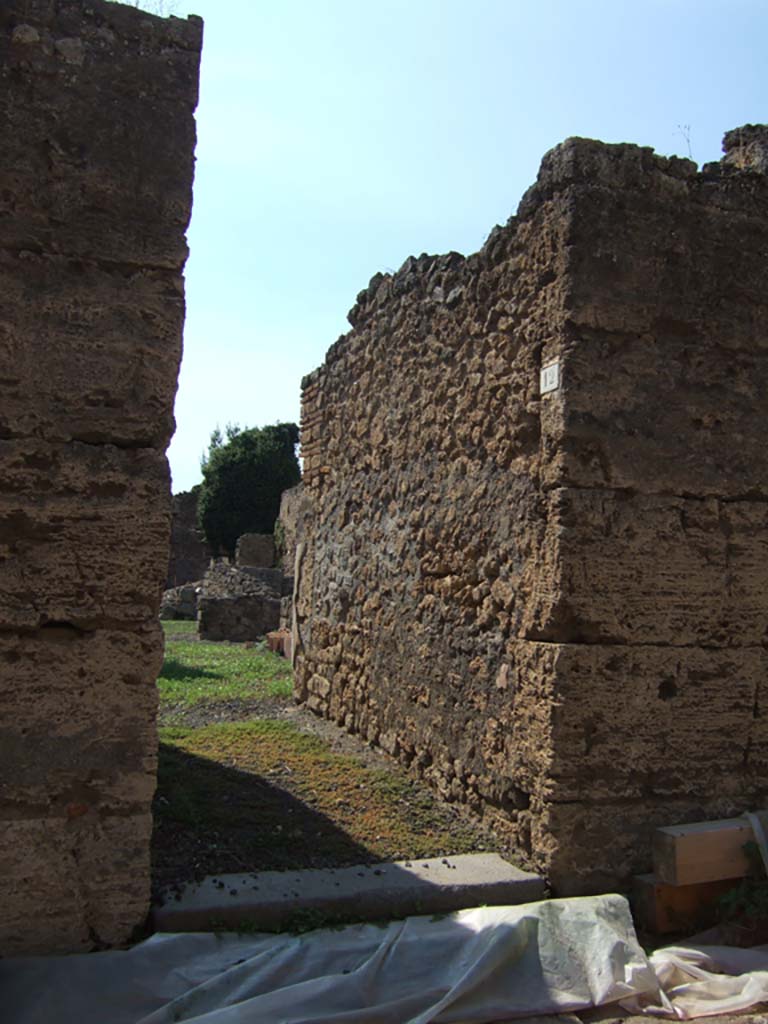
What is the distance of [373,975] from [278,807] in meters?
1.61

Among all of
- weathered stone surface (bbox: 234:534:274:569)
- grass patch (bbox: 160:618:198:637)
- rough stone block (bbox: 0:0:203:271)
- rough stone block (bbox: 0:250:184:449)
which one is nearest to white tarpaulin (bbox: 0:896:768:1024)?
rough stone block (bbox: 0:250:184:449)

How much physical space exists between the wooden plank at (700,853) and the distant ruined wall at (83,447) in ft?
7.19

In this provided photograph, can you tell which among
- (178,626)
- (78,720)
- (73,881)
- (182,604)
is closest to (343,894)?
(73,881)

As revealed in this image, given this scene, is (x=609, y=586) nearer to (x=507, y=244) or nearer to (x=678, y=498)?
(x=678, y=498)

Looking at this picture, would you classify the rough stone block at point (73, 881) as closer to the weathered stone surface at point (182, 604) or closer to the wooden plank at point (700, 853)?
the wooden plank at point (700, 853)

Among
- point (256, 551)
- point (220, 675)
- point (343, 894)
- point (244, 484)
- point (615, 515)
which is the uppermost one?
point (244, 484)

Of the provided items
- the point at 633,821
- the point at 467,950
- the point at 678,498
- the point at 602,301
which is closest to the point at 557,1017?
the point at 467,950

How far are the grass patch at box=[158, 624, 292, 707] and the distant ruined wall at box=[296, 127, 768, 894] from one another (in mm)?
3530

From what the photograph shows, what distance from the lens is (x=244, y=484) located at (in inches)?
1332

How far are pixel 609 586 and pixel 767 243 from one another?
6.39 ft

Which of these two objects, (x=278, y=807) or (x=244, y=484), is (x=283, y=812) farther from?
(x=244, y=484)

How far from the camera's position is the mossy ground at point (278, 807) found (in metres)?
4.37

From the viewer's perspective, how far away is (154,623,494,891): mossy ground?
4367mm

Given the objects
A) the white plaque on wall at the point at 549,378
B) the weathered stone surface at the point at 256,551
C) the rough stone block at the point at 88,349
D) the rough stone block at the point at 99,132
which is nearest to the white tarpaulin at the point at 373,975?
the rough stone block at the point at 88,349
